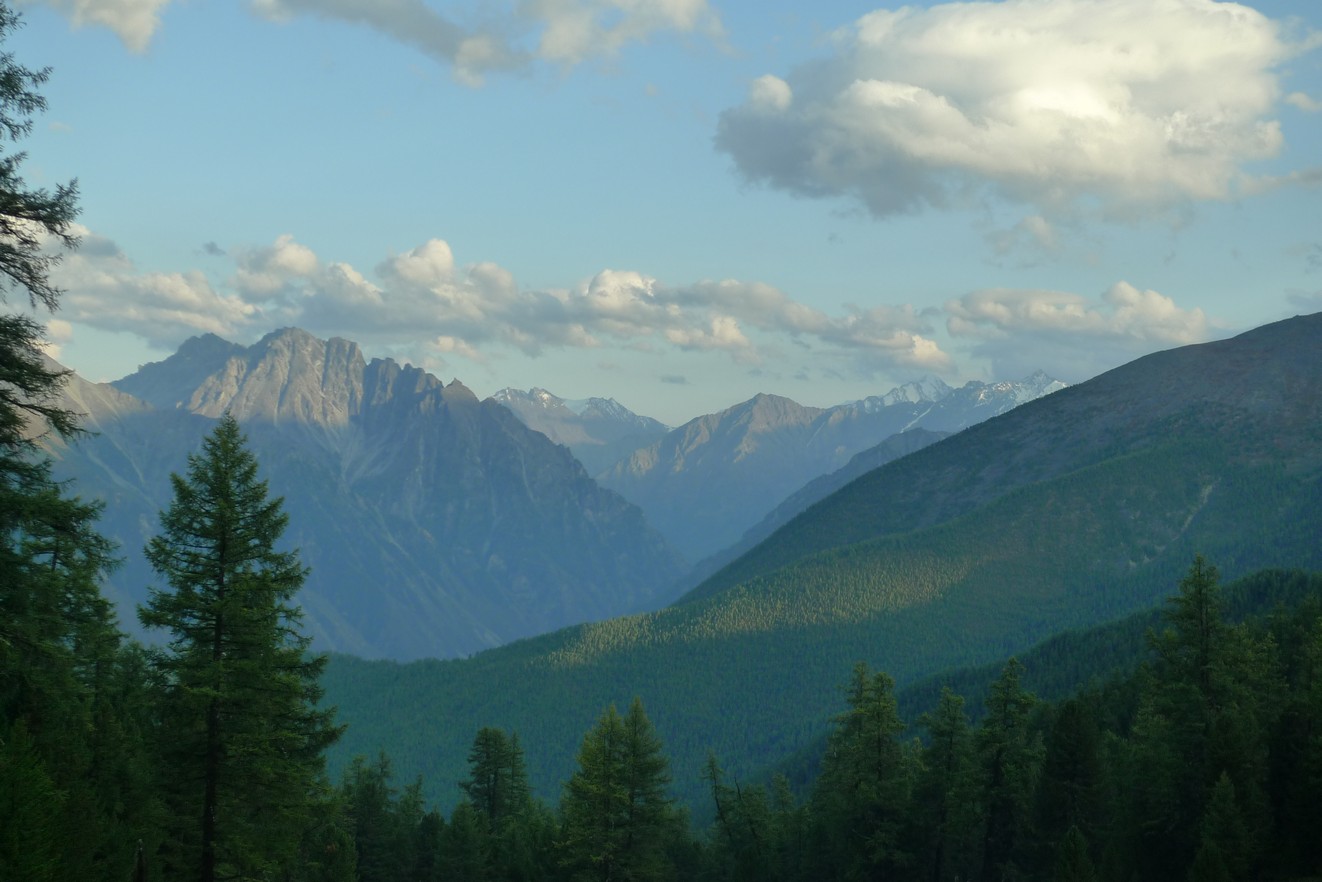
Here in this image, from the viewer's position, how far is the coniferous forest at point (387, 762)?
82.9 ft

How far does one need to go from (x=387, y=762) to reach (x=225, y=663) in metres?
63.2

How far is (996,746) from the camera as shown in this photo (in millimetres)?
56938

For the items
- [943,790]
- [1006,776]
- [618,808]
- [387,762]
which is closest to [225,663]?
[618,808]

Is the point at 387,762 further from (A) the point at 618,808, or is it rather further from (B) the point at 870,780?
(B) the point at 870,780

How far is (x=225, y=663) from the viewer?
31.3 meters

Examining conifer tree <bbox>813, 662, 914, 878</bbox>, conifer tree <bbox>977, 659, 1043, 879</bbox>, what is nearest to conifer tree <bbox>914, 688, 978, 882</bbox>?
conifer tree <bbox>813, 662, 914, 878</bbox>

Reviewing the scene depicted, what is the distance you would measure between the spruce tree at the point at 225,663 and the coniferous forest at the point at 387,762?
0.08m

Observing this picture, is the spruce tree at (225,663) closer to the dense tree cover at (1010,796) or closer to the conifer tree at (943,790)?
the dense tree cover at (1010,796)

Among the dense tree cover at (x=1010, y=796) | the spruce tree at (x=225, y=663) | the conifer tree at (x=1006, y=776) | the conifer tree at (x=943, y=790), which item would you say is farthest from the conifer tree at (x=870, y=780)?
the spruce tree at (x=225, y=663)

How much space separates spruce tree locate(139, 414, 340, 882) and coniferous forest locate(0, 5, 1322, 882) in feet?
0.25

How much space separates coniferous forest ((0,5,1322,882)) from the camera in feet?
82.9

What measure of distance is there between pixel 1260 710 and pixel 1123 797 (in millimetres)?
7246

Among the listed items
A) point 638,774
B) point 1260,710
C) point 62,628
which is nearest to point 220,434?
point 62,628

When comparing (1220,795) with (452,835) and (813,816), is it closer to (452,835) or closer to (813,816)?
(813,816)
